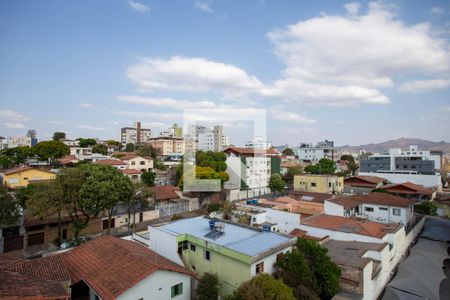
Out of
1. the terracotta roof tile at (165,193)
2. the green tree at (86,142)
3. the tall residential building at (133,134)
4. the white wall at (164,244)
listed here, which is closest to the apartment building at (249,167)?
the terracotta roof tile at (165,193)

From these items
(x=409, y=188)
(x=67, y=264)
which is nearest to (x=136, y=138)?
(x=409, y=188)

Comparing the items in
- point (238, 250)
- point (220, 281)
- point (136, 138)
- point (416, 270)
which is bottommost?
point (416, 270)

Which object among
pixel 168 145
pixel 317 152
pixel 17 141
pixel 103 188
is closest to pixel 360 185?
pixel 317 152

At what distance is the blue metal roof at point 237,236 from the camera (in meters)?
9.56

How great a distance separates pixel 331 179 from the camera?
33.2m

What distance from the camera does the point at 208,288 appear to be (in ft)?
29.0

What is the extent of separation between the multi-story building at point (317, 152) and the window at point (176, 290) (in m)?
62.8

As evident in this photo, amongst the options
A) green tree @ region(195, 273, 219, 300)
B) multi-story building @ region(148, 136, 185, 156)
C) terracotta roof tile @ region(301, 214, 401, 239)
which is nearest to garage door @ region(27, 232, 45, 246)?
green tree @ region(195, 273, 219, 300)

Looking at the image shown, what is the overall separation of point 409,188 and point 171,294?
3050 cm

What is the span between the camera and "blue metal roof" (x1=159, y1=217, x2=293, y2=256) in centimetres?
956

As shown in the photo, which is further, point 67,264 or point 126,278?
point 67,264

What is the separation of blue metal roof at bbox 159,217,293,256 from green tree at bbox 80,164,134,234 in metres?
4.66

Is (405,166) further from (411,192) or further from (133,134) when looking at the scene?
(133,134)

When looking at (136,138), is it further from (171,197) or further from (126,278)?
(126,278)
